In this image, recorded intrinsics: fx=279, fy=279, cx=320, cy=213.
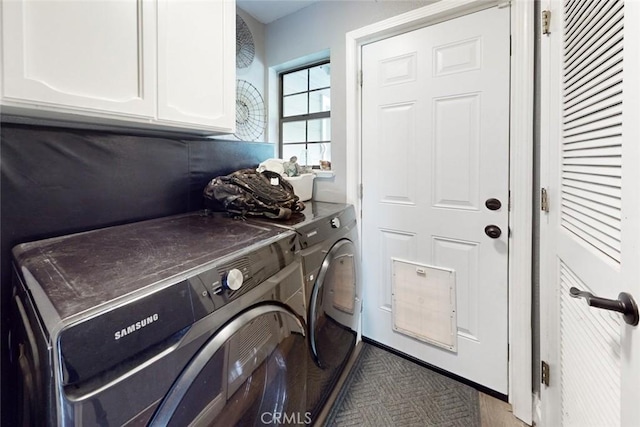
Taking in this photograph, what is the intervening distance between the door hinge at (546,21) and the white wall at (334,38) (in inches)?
29.1

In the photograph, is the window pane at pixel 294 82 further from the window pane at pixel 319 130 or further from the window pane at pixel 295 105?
the window pane at pixel 319 130

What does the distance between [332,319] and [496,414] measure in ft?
3.18

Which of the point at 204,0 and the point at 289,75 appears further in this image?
the point at 289,75

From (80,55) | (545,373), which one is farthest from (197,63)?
(545,373)

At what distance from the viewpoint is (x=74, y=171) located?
1.12m

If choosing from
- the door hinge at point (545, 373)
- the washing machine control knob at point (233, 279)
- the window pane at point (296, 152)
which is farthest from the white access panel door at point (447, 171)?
the washing machine control knob at point (233, 279)

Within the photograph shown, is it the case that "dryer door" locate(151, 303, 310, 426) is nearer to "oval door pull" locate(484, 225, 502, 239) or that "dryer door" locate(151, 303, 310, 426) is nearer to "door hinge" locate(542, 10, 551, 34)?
"oval door pull" locate(484, 225, 502, 239)

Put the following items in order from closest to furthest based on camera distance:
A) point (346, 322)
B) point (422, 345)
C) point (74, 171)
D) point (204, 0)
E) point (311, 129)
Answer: point (74, 171)
point (204, 0)
point (346, 322)
point (422, 345)
point (311, 129)

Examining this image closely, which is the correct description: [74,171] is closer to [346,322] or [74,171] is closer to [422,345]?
[346,322]

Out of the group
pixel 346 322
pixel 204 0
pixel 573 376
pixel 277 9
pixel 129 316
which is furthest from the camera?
pixel 277 9

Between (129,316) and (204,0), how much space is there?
1481mm

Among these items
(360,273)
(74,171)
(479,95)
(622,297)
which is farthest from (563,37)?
(74,171)

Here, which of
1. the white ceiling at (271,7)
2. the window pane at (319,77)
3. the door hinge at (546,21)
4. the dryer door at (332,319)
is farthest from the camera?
the window pane at (319,77)

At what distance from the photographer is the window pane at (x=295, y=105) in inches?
96.1
